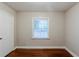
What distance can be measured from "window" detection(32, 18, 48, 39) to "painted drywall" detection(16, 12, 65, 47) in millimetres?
153

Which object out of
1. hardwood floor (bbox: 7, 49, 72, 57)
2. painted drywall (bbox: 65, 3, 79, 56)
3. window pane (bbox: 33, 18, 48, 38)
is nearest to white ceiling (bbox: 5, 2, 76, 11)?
painted drywall (bbox: 65, 3, 79, 56)

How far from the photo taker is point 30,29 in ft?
15.6

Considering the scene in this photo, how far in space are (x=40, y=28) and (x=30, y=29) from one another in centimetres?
38

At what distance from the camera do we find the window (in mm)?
4738

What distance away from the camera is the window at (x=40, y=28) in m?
4.74

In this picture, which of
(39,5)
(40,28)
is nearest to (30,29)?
(40,28)

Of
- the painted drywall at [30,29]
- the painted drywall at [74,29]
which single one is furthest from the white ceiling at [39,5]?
the painted drywall at [30,29]

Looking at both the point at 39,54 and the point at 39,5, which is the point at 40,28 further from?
the point at 39,5

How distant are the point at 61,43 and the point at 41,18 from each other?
47.4 inches

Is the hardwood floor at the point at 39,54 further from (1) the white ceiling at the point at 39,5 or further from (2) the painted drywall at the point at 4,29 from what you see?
(1) the white ceiling at the point at 39,5

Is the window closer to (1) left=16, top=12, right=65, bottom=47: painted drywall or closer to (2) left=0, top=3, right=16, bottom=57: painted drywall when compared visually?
(1) left=16, top=12, right=65, bottom=47: painted drywall

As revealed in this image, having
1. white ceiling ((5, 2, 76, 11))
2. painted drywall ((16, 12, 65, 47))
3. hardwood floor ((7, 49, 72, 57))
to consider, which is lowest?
hardwood floor ((7, 49, 72, 57))

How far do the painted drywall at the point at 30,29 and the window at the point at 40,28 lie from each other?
0.15 m

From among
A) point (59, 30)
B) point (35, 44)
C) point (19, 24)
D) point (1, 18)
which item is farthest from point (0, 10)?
point (59, 30)
